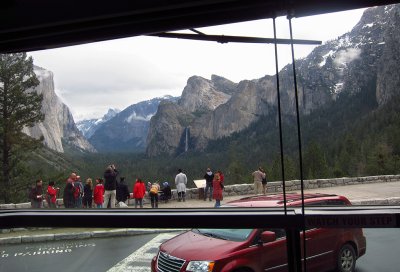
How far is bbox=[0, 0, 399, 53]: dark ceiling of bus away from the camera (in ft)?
4.24

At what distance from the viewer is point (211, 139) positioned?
549 cm

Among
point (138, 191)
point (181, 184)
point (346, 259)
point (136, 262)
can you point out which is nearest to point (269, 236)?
point (346, 259)

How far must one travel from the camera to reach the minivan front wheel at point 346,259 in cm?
148

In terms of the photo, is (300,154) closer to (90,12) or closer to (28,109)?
(90,12)

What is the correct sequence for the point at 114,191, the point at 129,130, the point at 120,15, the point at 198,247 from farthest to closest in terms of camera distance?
the point at 114,191
the point at 129,130
the point at 198,247
the point at 120,15

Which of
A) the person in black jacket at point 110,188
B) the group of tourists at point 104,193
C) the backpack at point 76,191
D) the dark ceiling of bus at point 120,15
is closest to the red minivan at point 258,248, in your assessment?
the dark ceiling of bus at point 120,15

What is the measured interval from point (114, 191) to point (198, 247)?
809 cm

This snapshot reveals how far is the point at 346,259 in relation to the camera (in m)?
1.65

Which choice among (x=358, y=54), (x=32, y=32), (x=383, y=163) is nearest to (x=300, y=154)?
(x=32, y=32)

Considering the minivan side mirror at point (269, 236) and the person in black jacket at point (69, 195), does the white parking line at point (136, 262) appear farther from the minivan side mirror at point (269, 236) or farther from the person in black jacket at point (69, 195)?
the person in black jacket at point (69, 195)

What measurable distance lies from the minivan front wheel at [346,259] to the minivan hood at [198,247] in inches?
30.6

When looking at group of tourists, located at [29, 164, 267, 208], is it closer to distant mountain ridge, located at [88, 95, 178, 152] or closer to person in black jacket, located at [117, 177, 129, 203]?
person in black jacket, located at [117, 177, 129, 203]

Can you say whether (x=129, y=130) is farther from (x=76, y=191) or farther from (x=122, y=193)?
(x=76, y=191)

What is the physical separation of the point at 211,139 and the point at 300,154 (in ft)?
13.4
